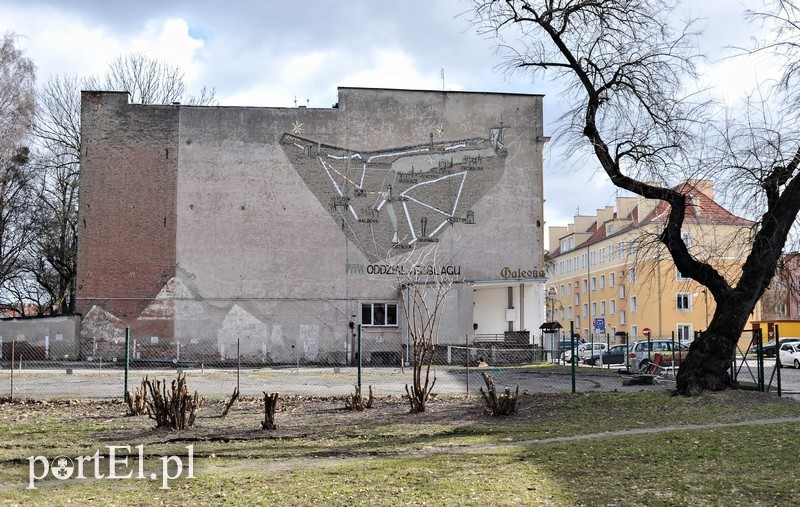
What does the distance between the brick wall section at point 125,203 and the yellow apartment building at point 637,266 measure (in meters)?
20.8

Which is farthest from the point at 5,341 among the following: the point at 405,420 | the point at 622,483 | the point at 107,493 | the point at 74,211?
the point at 622,483

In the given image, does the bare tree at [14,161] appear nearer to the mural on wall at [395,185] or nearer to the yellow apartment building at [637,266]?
the mural on wall at [395,185]

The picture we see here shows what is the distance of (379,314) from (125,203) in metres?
13.6

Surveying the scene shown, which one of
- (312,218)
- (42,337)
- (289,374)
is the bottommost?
(289,374)

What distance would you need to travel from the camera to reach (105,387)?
21.7 metres

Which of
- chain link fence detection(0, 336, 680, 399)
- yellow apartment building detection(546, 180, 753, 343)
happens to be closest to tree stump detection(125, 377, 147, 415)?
chain link fence detection(0, 336, 680, 399)

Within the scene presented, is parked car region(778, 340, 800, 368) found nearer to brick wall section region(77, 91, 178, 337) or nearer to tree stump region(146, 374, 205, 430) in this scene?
brick wall section region(77, 91, 178, 337)

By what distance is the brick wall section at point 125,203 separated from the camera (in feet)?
122

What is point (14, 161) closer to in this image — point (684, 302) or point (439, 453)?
point (439, 453)

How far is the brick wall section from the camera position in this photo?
37156 millimetres

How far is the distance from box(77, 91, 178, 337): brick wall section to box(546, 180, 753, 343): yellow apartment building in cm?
2085

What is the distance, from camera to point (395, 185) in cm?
3853

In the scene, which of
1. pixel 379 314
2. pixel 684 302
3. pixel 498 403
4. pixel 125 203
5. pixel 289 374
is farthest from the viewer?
pixel 684 302

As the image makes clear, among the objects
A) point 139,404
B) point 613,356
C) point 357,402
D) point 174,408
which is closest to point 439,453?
point 174,408
